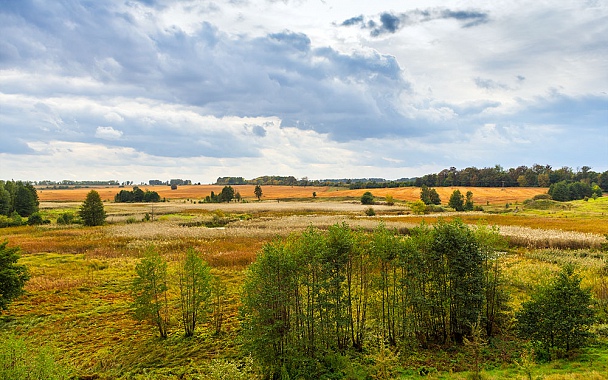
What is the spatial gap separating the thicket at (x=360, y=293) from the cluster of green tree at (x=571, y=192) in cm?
12703

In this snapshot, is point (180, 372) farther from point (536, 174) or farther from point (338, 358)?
point (536, 174)

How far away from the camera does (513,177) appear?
166m

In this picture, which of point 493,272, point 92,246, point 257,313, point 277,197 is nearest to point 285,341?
point 257,313

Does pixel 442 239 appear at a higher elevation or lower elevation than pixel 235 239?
higher

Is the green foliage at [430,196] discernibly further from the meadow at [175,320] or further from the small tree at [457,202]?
the meadow at [175,320]

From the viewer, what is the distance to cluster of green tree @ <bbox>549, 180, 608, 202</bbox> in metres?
120

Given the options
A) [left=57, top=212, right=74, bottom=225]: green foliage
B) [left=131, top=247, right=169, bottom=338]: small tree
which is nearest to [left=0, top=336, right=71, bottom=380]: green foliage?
[left=131, top=247, right=169, bottom=338]: small tree

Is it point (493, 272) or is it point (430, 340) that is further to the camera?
point (493, 272)

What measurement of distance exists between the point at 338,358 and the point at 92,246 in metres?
41.9

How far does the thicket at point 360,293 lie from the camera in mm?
14031

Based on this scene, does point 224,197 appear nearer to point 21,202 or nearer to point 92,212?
point 21,202

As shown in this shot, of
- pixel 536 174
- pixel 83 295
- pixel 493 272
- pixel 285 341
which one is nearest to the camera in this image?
pixel 285 341

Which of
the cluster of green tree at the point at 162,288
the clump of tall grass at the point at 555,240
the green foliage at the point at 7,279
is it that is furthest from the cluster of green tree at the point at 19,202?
the clump of tall grass at the point at 555,240

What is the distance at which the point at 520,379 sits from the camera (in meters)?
11.4
